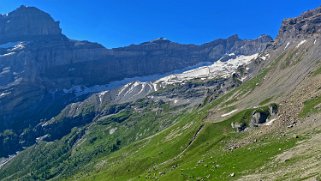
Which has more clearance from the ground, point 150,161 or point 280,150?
point 280,150

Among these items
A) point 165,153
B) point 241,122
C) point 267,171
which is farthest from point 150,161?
point 267,171

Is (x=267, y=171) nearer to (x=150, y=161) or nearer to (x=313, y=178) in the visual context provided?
(x=313, y=178)

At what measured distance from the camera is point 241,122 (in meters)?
176

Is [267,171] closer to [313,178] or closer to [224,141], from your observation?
[313,178]

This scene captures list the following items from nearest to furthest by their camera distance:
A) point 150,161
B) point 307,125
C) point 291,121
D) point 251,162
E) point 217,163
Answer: point 251,162, point 217,163, point 307,125, point 291,121, point 150,161

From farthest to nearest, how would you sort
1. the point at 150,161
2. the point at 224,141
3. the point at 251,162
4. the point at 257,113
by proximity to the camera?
the point at 150,161 → the point at 257,113 → the point at 224,141 → the point at 251,162

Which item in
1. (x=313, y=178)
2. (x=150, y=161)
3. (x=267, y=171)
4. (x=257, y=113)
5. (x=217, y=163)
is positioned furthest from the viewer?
(x=150, y=161)

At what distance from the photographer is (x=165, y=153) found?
7667 inches

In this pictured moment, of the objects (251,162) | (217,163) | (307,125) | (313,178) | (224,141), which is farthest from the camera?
(224,141)

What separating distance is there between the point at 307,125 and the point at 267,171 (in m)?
45.1

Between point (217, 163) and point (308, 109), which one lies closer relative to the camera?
point (217, 163)

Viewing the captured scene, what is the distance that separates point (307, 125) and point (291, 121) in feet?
48.0

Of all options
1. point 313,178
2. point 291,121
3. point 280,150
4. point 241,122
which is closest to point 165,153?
point 241,122

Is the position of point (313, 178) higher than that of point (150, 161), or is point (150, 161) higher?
point (313, 178)
